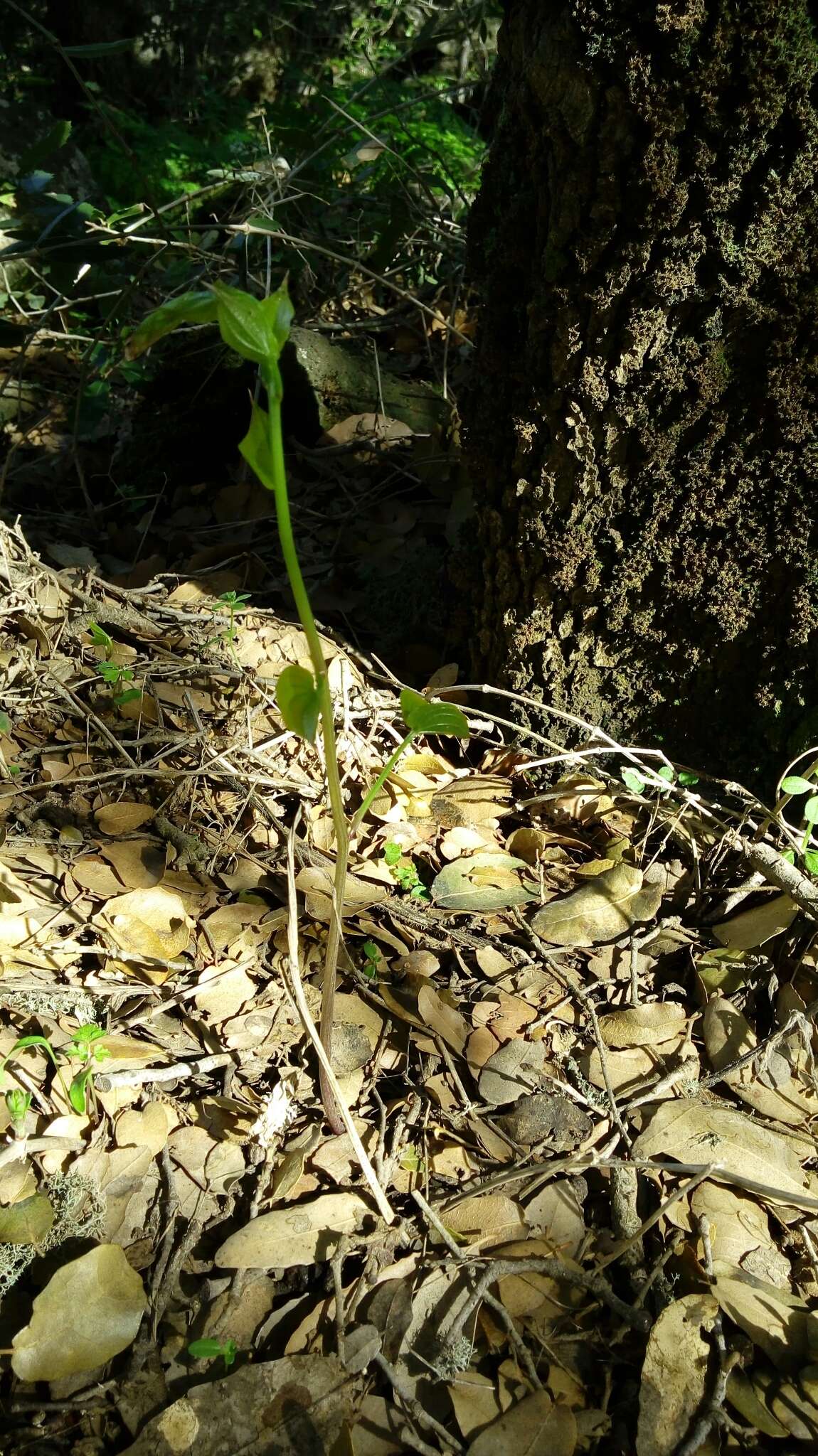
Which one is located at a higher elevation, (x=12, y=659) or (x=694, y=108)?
(x=694, y=108)

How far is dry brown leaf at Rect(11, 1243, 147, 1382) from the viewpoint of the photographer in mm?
1294

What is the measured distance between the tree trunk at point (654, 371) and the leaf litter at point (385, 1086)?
212mm

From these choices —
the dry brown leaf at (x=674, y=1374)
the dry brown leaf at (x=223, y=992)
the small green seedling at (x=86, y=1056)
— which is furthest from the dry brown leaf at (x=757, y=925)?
the small green seedling at (x=86, y=1056)

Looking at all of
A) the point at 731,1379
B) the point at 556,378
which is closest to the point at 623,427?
the point at 556,378

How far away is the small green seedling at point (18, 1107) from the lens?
Result: 4.93 feet

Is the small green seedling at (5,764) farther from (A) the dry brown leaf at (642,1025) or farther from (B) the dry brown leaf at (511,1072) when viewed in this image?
(A) the dry brown leaf at (642,1025)

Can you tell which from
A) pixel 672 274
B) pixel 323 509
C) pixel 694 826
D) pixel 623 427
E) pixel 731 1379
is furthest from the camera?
pixel 323 509

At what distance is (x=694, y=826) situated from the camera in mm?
2006

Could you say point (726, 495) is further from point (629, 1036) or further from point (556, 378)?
point (629, 1036)

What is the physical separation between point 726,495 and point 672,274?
416mm

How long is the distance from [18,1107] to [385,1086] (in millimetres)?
582

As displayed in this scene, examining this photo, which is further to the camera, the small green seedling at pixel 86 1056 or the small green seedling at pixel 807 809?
the small green seedling at pixel 807 809

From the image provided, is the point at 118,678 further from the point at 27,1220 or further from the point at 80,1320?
the point at 80,1320

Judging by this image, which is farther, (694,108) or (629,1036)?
(629,1036)
